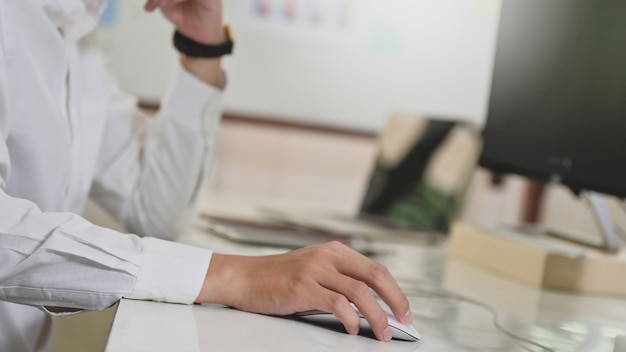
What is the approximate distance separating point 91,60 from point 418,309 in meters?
0.73

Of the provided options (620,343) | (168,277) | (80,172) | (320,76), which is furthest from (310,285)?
(320,76)

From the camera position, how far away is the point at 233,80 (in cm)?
291

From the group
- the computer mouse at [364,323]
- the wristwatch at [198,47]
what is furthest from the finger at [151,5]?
the computer mouse at [364,323]

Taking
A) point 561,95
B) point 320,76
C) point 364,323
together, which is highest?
point 561,95

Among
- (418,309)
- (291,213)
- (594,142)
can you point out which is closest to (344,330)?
(418,309)

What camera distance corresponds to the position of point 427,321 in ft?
3.19

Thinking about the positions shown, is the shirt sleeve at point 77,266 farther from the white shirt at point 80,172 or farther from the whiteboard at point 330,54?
the whiteboard at point 330,54

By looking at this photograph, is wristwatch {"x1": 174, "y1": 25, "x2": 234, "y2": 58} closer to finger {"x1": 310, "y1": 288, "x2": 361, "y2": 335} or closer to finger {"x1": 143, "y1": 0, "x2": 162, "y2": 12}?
finger {"x1": 143, "y1": 0, "x2": 162, "y2": 12}

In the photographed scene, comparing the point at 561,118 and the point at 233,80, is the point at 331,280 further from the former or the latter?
the point at 233,80

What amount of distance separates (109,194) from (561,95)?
771 millimetres

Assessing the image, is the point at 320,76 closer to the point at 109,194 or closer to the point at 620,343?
the point at 109,194

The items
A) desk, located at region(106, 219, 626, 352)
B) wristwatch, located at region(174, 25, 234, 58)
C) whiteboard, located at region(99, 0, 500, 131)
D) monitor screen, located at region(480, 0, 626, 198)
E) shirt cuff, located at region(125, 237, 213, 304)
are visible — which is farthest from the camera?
whiteboard, located at region(99, 0, 500, 131)

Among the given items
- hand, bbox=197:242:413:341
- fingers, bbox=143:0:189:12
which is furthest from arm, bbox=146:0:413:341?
fingers, bbox=143:0:189:12

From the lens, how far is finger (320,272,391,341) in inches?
31.6
